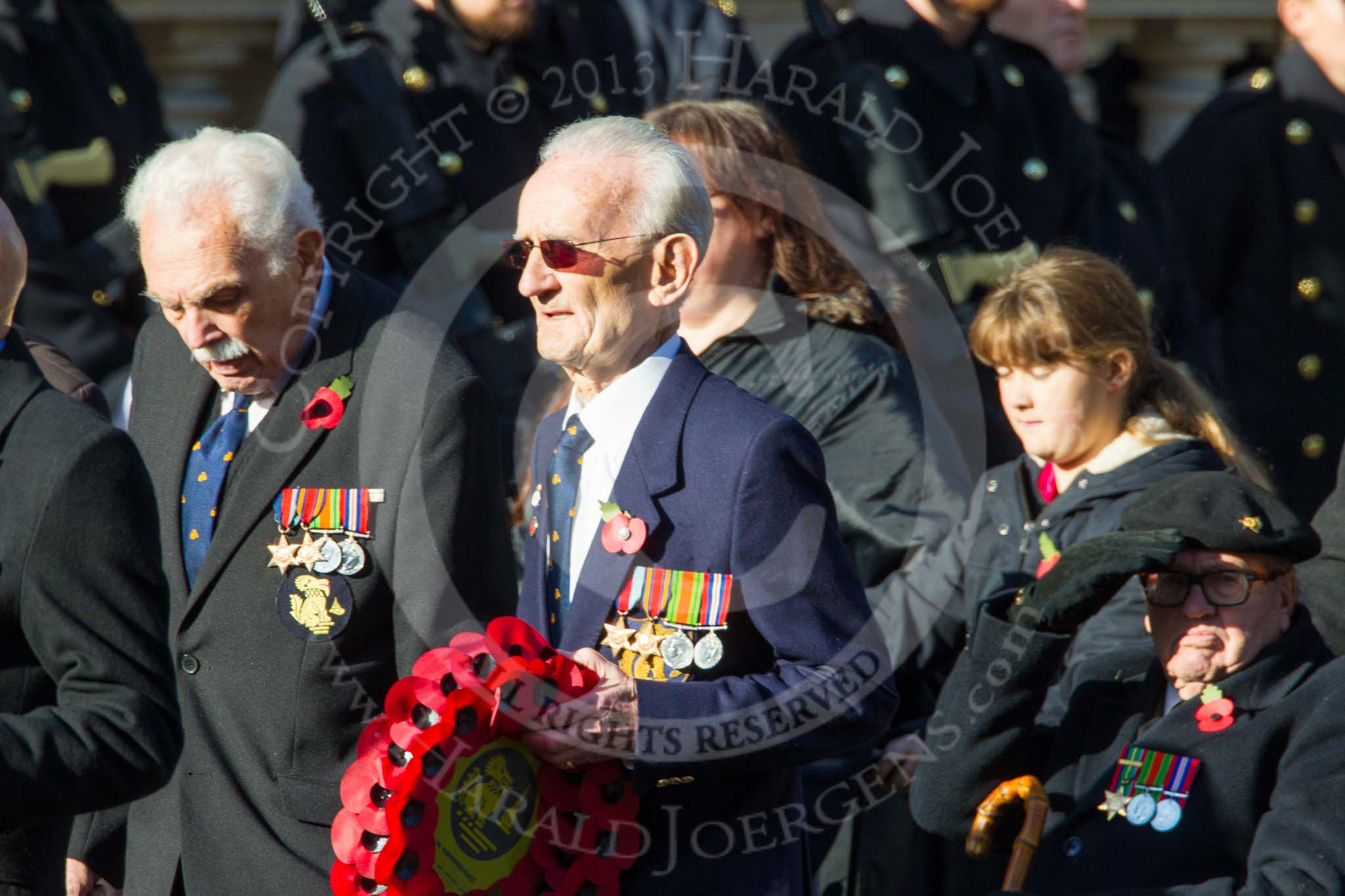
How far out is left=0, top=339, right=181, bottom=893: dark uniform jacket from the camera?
2.90m

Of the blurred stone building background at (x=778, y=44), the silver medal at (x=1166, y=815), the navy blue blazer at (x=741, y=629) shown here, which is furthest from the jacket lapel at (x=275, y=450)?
the blurred stone building background at (x=778, y=44)

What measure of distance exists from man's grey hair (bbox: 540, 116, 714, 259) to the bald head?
0.81m

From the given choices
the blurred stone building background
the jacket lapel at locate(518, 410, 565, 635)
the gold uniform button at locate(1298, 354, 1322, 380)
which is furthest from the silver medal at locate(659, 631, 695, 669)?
the blurred stone building background

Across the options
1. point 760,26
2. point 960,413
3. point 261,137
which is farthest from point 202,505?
point 760,26

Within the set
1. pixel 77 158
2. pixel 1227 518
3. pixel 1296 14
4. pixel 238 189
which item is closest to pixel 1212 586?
pixel 1227 518

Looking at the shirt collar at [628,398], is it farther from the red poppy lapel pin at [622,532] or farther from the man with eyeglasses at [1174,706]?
the man with eyeglasses at [1174,706]

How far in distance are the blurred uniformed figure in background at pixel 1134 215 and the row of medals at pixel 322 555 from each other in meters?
3.05

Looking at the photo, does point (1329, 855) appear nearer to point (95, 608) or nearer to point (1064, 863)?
point (1064, 863)

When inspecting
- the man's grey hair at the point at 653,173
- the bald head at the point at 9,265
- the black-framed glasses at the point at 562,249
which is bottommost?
the bald head at the point at 9,265

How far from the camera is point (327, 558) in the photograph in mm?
3514

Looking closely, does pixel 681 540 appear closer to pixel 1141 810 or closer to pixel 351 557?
pixel 351 557

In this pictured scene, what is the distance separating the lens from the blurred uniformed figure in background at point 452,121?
19.5 ft

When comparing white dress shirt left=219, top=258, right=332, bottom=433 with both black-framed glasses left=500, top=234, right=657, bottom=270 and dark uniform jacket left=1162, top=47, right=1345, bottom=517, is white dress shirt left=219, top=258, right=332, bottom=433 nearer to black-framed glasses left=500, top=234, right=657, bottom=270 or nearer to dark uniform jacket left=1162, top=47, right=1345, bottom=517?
black-framed glasses left=500, top=234, right=657, bottom=270

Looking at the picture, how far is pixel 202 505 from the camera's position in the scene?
366cm
